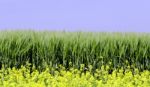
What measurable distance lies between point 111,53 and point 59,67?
1232mm

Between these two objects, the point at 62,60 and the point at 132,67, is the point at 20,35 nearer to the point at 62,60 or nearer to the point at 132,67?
the point at 62,60

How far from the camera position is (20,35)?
31.9ft

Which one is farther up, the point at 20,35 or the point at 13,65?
the point at 20,35

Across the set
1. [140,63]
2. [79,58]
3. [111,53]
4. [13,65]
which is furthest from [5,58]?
[140,63]

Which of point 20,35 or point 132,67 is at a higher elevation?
point 20,35

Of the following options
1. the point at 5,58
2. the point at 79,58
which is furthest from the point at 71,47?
the point at 5,58

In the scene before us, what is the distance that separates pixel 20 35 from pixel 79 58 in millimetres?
1592

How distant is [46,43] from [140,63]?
2226 mm

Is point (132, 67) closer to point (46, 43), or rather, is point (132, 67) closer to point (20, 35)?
point (46, 43)

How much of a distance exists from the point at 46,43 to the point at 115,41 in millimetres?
1608

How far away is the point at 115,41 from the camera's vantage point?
9461 mm

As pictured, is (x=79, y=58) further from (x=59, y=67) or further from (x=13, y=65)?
(x=13, y=65)

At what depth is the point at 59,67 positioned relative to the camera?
930 centimetres

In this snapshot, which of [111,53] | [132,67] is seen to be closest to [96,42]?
[111,53]
